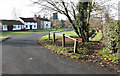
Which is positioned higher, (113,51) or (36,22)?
(36,22)

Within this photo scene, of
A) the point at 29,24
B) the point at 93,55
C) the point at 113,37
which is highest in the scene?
the point at 29,24

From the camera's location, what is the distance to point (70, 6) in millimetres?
9695

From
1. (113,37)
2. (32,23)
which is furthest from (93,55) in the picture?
(32,23)

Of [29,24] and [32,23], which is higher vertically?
[32,23]

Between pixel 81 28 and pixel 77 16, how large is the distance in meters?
1.50

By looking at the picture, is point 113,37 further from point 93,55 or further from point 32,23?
point 32,23

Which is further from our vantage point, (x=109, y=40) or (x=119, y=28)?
(x=109, y=40)

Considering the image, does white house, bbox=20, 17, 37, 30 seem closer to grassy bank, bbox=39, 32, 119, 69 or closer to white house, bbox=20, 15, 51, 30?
white house, bbox=20, 15, 51, 30

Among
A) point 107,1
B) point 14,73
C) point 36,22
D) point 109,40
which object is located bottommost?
point 14,73

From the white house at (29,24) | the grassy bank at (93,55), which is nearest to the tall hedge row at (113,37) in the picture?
the grassy bank at (93,55)

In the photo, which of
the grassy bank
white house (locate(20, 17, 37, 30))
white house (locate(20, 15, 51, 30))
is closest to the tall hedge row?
the grassy bank

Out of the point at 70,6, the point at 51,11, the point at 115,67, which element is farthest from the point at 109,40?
the point at 51,11

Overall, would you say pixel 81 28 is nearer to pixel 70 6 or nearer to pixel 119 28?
pixel 70 6

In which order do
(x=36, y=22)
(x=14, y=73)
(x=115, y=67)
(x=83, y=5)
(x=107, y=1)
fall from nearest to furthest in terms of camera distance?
(x=14, y=73) → (x=115, y=67) → (x=107, y=1) → (x=83, y=5) → (x=36, y=22)
